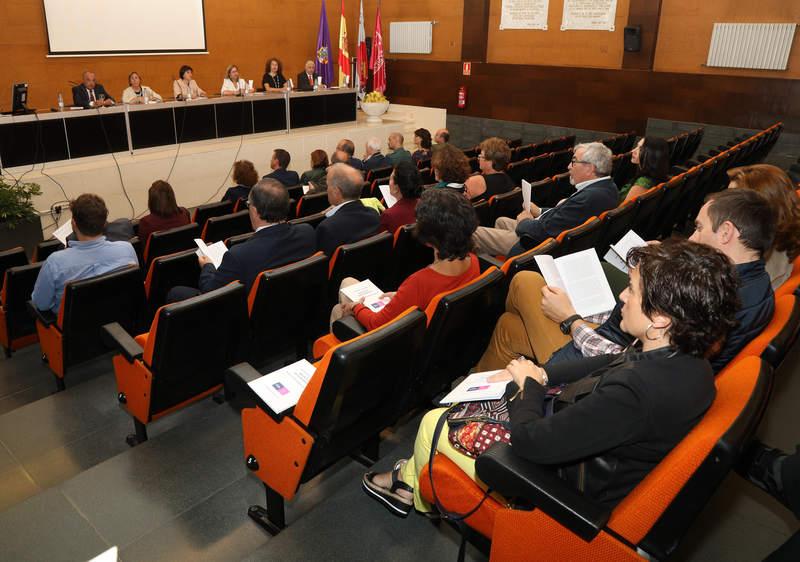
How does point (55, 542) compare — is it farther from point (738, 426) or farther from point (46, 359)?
point (738, 426)

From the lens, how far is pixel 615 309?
2.13 meters

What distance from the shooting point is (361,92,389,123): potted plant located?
35.1 ft

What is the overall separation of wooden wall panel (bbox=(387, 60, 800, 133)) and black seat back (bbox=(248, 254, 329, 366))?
816 cm

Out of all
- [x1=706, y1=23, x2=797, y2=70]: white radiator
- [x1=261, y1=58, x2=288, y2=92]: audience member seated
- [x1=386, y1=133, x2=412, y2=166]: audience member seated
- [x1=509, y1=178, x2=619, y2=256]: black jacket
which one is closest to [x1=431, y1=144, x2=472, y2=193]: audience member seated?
[x1=509, y1=178, x2=619, y2=256]: black jacket

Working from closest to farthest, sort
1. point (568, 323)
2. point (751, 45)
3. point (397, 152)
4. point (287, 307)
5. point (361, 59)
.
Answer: point (568, 323)
point (287, 307)
point (397, 152)
point (751, 45)
point (361, 59)

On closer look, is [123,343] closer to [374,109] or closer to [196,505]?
[196,505]

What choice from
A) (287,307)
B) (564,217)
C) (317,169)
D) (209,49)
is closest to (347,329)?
(287,307)

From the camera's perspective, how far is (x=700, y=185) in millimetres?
5320

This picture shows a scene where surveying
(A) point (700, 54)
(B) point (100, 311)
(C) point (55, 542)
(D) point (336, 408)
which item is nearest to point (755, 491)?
(D) point (336, 408)

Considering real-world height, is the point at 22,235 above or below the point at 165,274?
below

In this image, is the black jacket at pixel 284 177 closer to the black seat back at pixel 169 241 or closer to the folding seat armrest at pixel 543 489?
the black seat back at pixel 169 241

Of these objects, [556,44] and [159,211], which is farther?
[556,44]

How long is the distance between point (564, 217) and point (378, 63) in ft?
30.3

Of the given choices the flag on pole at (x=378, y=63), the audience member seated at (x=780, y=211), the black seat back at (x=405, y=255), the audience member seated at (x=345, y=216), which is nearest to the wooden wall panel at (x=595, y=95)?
the flag on pole at (x=378, y=63)
